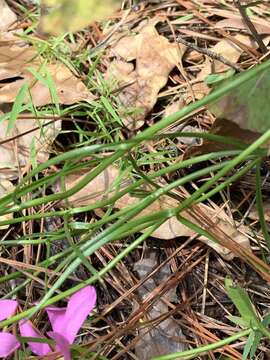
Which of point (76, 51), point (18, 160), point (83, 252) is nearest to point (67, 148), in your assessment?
point (18, 160)

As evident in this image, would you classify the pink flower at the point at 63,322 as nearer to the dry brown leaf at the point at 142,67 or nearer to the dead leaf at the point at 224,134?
the dead leaf at the point at 224,134

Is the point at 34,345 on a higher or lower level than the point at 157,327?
higher

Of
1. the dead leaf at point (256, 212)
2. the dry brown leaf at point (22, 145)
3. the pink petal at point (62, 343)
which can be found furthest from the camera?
the dry brown leaf at point (22, 145)

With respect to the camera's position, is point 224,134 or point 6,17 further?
point 6,17

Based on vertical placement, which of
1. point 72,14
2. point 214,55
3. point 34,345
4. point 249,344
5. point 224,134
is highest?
point 72,14

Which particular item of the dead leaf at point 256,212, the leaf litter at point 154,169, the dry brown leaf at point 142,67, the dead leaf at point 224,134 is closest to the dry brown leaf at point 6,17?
the leaf litter at point 154,169

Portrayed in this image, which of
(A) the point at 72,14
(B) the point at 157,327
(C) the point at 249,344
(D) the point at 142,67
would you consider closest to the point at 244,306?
(C) the point at 249,344

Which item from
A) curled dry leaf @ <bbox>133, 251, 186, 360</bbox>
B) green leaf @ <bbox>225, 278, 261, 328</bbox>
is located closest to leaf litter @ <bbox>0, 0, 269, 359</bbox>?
curled dry leaf @ <bbox>133, 251, 186, 360</bbox>

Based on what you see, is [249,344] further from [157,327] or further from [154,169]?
[154,169]
